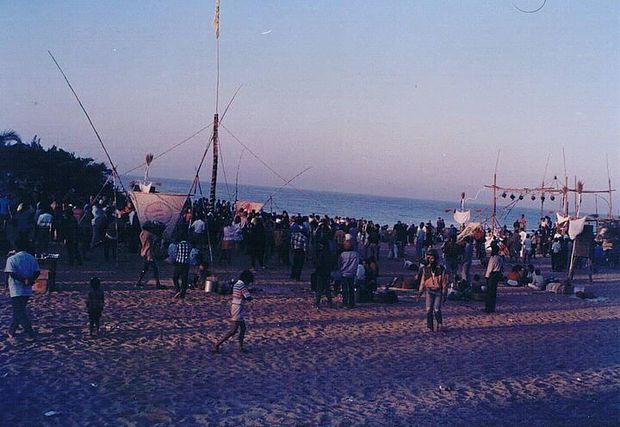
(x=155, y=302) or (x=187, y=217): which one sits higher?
(x=187, y=217)

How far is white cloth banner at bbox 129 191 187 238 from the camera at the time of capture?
67.5 ft

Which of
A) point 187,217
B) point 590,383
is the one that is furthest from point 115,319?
point 187,217

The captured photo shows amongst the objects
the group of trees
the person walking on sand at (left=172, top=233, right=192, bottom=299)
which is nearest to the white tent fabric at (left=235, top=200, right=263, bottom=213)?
the group of trees

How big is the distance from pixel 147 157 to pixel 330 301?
15896 mm

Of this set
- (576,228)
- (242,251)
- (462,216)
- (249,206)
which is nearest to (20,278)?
(242,251)

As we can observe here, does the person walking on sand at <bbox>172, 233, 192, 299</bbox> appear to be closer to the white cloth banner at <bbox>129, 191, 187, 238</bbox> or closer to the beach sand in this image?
the beach sand

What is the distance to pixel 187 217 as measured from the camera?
2130 centimetres

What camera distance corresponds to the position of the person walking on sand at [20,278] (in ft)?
30.3

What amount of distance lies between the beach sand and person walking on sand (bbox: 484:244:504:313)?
38cm

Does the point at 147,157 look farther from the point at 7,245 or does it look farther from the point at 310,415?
the point at 310,415

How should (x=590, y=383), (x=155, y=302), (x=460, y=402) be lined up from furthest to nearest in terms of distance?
(x=155, y=302)
(x=590, y=383)
(x=460, y=402)

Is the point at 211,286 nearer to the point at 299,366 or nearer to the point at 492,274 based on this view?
the point at 299,366

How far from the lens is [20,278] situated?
9234 millimetres

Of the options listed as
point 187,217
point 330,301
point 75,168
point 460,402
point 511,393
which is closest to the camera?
point 460,402
